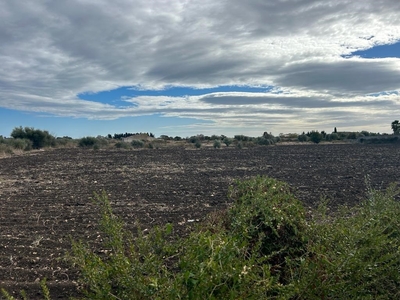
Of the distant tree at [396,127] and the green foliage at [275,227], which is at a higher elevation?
the distant tree at [396,127]

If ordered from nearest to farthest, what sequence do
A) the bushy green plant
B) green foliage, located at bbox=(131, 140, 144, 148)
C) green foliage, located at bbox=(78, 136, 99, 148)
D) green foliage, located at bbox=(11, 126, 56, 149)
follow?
the bushy green plant → green foliage, located at bbox=(11, 126, 56, 149) → green foliage, located at bbox=(131, 140, 144, 148) → green foliage, located at bbox=(78, 136, 99, 148)

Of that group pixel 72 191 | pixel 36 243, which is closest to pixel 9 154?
pixel 72 191

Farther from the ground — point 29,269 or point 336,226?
point 336,226

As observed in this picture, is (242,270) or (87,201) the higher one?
(242,270)

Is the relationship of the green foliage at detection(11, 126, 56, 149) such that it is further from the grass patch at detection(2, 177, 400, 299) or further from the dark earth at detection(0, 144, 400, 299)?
the grass patch at detection(2, 177, 400, 299)

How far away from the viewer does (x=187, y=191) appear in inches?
576

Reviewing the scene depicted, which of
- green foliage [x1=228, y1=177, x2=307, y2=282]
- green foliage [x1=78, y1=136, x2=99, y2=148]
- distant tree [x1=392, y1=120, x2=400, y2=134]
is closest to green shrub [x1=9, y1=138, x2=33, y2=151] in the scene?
green foliage [x1=78, y1=136, x2=99, y2=148]

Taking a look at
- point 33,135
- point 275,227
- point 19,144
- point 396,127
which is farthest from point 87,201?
point 396,127

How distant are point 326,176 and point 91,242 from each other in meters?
13.6

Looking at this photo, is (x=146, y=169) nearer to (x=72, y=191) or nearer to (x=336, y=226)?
(x=72, y=191)

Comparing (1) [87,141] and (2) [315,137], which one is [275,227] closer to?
(1) [87,141]

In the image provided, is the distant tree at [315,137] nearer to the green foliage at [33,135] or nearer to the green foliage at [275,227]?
the green foliage at [33,135]

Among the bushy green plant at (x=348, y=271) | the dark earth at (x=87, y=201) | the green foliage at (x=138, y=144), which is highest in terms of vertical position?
the green foliage at (x=138, y=144)

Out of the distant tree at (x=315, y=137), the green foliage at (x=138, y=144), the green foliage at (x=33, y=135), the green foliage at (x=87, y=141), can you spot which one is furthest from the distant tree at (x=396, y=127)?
the green foliage at (x=33, y=135)
